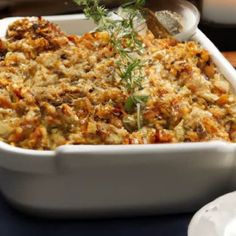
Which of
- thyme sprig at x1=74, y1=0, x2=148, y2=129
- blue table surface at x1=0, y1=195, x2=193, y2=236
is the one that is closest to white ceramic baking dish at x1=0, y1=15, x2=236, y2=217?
blue table surface at x1=0, y1=195, x2=193, y2=236

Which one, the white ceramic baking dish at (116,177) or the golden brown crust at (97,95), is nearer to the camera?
the white ceramic baking dish at (116,177)

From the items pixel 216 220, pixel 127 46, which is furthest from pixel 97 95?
pixel 216 220

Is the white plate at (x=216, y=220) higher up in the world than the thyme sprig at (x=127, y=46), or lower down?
lower down

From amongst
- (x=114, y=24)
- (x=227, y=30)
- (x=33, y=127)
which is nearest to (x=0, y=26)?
(x=114, y=24)

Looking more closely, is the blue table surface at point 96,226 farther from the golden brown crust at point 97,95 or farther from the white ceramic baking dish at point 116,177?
the golden brown crust at point 97,95

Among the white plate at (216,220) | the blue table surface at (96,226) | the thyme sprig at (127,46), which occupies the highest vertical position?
the thyme sprig at (127,46)

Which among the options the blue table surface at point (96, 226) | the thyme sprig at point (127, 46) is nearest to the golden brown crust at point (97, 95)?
the thyme sprig at point (127, 46)

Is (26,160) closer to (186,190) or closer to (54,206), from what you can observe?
(54,206)

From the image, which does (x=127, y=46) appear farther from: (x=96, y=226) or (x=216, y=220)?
(x=216, y=220)
